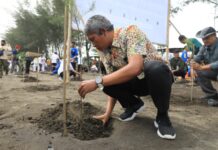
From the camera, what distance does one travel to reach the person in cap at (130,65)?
2152 millimetres

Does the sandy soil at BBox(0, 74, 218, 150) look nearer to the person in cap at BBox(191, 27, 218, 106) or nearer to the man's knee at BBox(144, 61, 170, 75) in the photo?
the man's knee at BBox(144, 61, 170, 75)

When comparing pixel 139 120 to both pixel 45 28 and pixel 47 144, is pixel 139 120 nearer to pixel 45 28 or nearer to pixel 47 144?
pixel 47 144

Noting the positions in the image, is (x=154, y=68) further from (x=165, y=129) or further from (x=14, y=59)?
(x=14, y=59)

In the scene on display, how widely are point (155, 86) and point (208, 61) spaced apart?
2436 millimetres

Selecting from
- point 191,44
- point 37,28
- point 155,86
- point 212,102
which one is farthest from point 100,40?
point 37,28

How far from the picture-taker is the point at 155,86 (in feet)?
7.82

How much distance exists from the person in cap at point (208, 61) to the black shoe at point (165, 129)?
1835mm

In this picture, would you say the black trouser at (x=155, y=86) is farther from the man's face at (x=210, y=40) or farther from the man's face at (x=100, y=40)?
the man's face at (x=210, y=40)

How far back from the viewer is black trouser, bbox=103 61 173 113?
234 centimetres

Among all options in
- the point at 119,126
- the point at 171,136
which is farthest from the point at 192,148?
the point at 119,126

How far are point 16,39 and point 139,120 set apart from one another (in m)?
33.4

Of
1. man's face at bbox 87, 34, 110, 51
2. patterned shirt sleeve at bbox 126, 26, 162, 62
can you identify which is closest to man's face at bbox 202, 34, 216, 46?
patterned shirt sleeve at bbox 126, 26, 162, 62

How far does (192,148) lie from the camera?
2.35m

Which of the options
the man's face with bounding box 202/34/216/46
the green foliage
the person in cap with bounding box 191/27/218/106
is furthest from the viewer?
the green foliage
